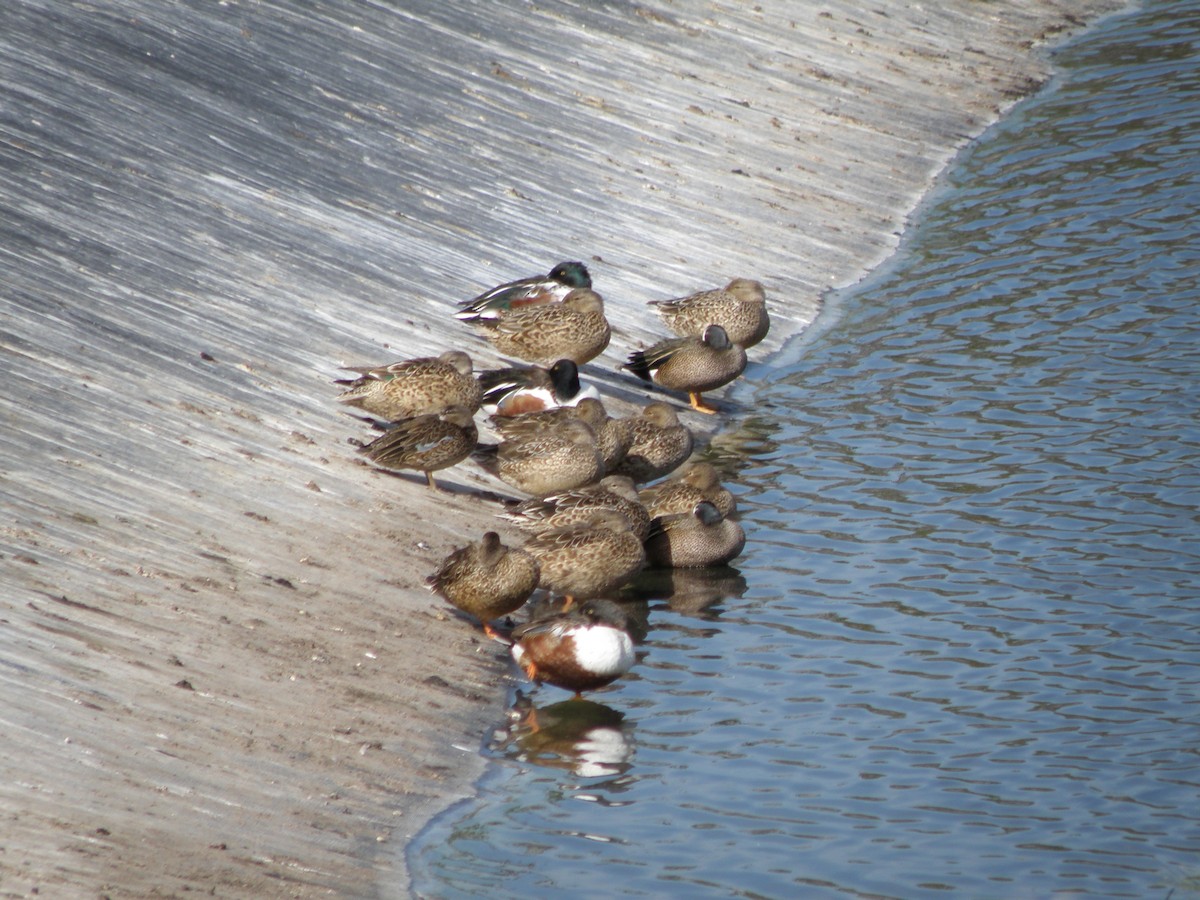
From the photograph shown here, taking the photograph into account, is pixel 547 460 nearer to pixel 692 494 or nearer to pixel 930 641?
pixel 692 494

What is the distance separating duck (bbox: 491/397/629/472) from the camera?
1449 cm

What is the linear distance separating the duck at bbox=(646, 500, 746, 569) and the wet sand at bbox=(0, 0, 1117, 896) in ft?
5.78

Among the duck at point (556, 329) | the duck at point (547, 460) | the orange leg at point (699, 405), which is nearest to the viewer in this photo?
the duck at point (547, 460)

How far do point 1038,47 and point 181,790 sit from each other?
26.6m

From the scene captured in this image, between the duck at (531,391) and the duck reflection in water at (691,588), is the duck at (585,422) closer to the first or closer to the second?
the duck at (531,391)

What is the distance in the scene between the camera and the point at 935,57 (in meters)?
28.9

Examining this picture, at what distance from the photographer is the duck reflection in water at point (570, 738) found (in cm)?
1008

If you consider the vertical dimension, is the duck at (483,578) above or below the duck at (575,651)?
above

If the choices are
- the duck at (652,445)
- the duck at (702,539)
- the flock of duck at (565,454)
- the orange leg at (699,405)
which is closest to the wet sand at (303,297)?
the flock of duck at (565,454)

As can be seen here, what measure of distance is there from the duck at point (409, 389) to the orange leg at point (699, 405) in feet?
12.3

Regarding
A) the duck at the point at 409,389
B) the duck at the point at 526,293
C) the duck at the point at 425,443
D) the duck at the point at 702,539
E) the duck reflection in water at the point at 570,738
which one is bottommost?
the duck reflection in water at the point at 570,738

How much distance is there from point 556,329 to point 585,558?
→ 4.18 meters

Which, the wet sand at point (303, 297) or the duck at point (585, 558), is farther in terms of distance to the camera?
the duck at point (585, 558)

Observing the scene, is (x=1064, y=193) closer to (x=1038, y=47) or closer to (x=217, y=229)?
(x=1038, y=47)
